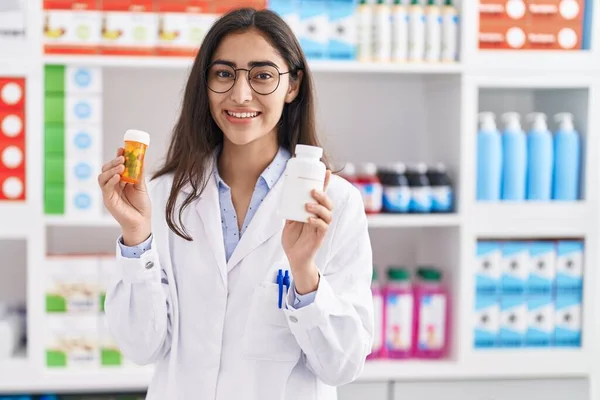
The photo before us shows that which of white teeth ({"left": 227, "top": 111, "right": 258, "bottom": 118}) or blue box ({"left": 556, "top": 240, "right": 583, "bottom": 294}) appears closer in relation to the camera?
white teeth ({"left": 227, "top": 111, "right": 258, "bottom": 118})

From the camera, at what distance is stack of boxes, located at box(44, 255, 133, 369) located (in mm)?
2643

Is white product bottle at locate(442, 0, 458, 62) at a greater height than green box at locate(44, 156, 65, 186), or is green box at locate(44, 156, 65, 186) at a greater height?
white product bottle at locate(442, 0, 458, 62)

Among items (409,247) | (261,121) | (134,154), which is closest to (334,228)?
(261,121)

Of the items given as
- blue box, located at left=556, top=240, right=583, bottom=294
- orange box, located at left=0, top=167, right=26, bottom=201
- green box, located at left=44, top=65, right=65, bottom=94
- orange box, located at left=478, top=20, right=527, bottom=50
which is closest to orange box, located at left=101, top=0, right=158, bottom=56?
green box, located at left=44, top=65, right=65, bottom=94

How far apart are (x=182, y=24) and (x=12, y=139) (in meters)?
0.70

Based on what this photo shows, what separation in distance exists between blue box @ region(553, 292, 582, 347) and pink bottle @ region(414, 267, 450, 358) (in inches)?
16.3

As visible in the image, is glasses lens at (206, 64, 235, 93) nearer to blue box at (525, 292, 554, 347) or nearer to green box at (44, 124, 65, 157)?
green box at (44, 124, 65, 157)

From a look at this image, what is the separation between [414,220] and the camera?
2748mm

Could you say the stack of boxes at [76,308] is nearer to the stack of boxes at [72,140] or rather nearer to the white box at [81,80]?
the stack of boxes at [72,140]

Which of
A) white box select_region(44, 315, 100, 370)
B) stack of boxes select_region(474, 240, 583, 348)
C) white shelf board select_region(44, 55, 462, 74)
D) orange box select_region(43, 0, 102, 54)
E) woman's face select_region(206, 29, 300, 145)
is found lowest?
white box select_region(44, 315, 100, 370)

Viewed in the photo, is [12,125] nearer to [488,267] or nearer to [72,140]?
[72,140]

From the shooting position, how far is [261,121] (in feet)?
5.24

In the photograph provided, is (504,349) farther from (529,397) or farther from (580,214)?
(580,214)

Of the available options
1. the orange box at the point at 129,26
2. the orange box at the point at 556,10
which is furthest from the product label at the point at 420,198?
the orange box at the point at 129,26
